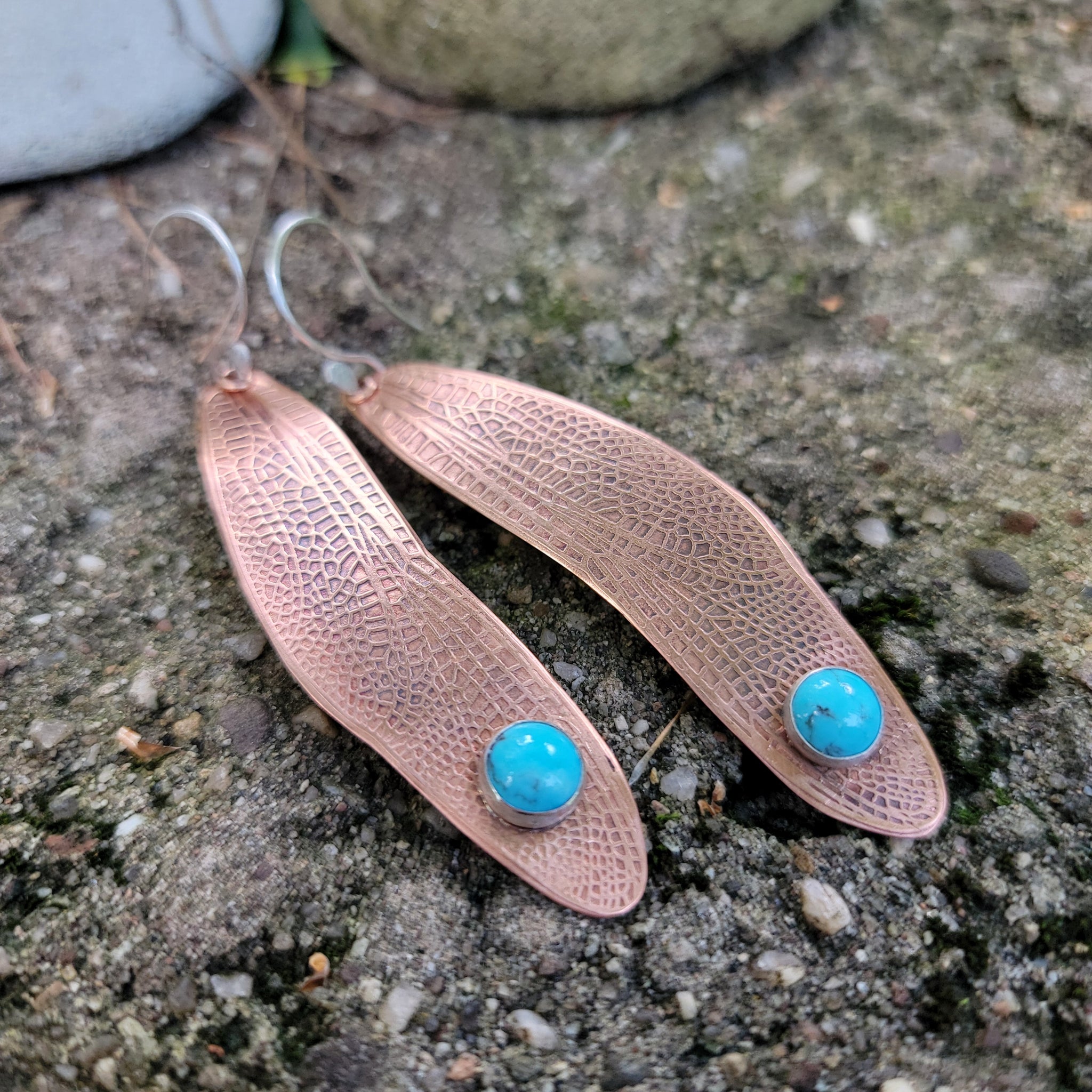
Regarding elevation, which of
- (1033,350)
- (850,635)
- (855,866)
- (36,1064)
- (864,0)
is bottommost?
(36,1064)

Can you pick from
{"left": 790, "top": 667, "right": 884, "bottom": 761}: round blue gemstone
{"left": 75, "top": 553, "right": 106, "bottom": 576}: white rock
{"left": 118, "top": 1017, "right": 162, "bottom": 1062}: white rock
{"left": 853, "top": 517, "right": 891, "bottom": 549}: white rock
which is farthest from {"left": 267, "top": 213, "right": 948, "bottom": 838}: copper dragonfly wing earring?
{"left": 118, "top": 1017, "right": 162, "bottom": 1062}: white rock

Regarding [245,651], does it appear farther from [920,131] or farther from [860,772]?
[920,131]

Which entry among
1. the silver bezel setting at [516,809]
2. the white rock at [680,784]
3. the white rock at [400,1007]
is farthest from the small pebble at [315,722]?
the white rock at [680,784]

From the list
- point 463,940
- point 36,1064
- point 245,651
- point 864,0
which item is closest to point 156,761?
point 245,651

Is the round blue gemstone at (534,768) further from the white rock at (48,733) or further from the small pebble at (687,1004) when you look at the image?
the white rock at (48,733)

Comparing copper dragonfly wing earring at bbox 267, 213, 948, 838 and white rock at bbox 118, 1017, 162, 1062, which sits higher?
copper dragonfly wing earring at bbox 267, 213, 948, 838

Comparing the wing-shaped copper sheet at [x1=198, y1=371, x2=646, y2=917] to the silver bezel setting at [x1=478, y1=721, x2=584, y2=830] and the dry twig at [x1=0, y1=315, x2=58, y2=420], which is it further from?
the dry twig at [x1=0, y1=315, x2=58, y2=420]

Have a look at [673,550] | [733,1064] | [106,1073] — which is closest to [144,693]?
[106,1073]
